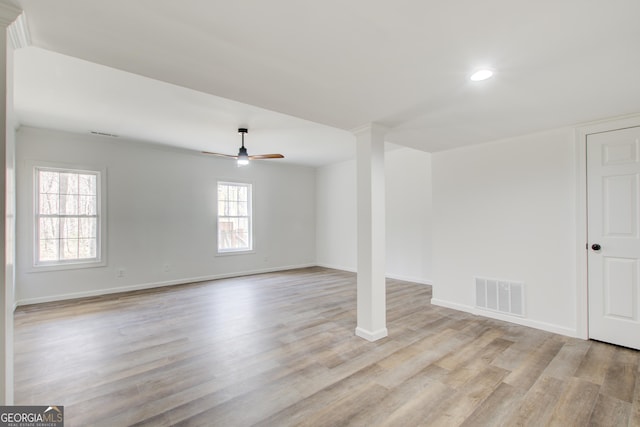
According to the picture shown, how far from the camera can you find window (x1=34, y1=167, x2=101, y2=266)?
4508 millimetres

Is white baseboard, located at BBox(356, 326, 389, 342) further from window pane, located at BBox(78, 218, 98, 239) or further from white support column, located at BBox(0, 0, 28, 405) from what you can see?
window pane, located at BBox(78, 218, 98, 239)

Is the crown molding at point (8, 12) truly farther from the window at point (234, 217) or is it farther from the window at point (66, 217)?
the window at point (234, 217)

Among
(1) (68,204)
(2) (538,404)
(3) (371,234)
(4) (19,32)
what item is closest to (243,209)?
(1) (68,204)

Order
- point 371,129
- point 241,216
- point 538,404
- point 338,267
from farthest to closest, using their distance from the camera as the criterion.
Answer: point 338,267 < point 241,216 < point 371,129 < point 538,404

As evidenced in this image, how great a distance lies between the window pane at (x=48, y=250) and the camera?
450 centimetres

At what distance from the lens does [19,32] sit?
156 centimetres

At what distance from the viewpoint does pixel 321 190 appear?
7.80 metres

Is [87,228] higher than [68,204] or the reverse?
the reverse

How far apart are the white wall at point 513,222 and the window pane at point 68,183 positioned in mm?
5927

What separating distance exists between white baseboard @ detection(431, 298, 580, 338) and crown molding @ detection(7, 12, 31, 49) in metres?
4.94

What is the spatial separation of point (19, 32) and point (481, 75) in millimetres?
2869

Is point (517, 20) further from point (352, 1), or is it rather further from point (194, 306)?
point (194, 306)

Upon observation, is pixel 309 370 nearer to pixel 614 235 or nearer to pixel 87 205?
pixel 614 235

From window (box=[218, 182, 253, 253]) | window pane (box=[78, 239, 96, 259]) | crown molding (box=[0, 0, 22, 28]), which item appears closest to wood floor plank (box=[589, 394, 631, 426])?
crown molding (box=[0, 0, 22, 28])
